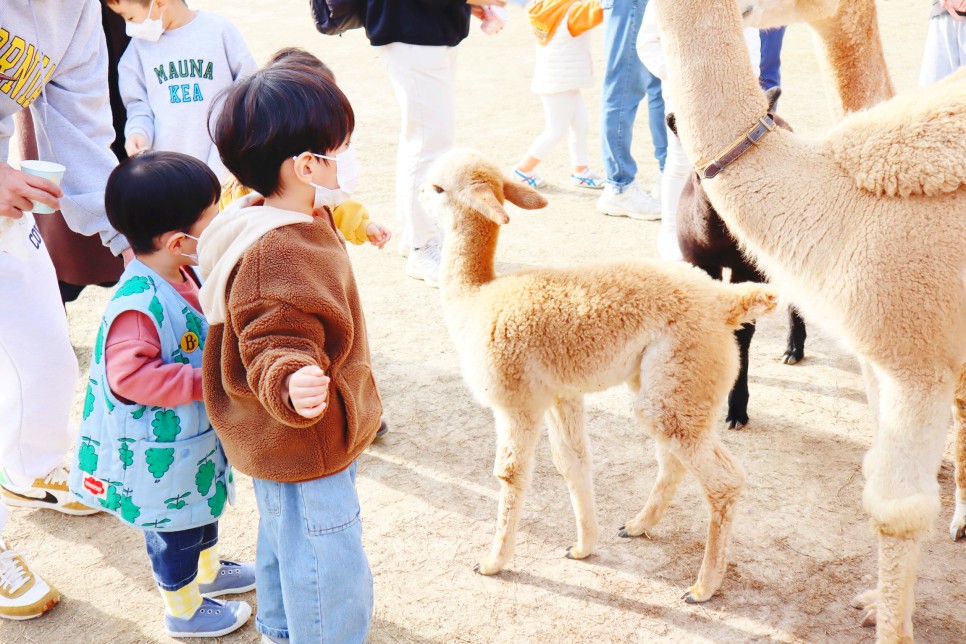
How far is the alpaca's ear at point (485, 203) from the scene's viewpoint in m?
2.80

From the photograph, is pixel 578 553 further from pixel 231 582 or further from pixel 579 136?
pixel 579 136

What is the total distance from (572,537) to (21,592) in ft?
6.24

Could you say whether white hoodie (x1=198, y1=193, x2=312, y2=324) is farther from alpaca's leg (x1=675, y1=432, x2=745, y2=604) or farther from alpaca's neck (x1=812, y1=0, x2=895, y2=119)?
alpaca's neck (x1=812, y1=0, x2=895, y2=119)

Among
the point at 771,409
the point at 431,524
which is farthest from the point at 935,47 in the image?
the point at 431,524

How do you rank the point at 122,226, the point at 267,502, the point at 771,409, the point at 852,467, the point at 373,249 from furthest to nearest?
1. the point at 373,249
2. the point at 771,409
3. the point at 852,467
4. the point at 122,226
5. the point at 267,502

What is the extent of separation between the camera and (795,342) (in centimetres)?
427

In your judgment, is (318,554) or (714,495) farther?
(714,495)

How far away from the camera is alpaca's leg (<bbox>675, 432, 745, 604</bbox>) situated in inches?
106

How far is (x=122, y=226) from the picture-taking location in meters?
2.38

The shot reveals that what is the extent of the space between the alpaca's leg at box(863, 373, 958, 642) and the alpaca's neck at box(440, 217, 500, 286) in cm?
131

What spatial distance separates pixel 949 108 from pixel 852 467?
173cm

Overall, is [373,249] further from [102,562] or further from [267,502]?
[267,502]

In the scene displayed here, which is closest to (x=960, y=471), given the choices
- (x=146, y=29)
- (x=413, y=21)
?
(x=413, y=21)

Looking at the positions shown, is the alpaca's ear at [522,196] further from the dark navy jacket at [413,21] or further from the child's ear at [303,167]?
the dark navy jacket at [413,21]
